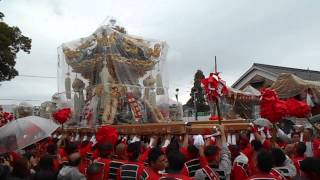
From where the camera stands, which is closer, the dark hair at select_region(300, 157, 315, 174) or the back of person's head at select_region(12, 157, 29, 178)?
the dark hair at select_region(300, 157, 315, 174)

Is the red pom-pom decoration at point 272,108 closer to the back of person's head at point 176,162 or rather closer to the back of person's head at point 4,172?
the back of person's head at point 176,162

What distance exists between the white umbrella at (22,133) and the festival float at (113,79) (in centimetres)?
468

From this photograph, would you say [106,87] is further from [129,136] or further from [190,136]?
[190,136]

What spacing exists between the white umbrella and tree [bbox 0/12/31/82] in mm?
10403

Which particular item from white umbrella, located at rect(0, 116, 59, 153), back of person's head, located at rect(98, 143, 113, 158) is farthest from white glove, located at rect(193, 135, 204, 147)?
white umbrella, located at rect(0, 116, 59, 153)

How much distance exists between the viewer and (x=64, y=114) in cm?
1080

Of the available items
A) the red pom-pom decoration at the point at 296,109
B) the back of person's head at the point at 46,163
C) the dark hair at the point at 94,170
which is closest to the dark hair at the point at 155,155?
the dark hair at the point at 94,170

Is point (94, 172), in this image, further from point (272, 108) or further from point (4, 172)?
point (272, 108)

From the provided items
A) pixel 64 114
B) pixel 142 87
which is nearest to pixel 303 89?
pixel 142 87

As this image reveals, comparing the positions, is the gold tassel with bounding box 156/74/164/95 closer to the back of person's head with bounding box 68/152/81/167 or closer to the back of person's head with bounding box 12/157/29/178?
the back of person's head with bounding box 68/152/81/167

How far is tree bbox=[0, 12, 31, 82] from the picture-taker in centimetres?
1656

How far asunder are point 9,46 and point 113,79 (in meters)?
6.66

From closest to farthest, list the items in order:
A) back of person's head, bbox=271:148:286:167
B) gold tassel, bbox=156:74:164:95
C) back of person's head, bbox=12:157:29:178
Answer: back of person's head, bbox=12:157:29:178
back of person's head, bbox=271:148:286:167
gold tassel, bbox=156:74:164:95

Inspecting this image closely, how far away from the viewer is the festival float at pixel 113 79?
40.4ft
